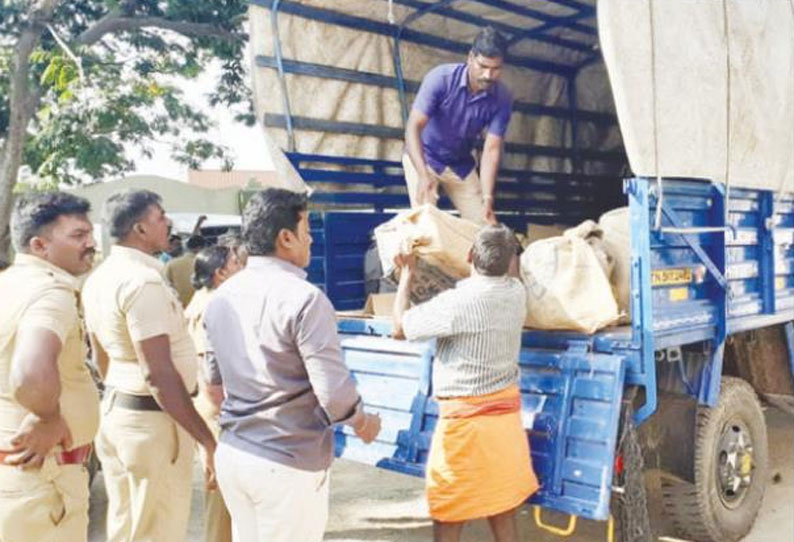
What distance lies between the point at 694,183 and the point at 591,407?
3.86 ft

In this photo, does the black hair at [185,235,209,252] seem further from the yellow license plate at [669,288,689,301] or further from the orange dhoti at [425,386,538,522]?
the yellow license plate at [669,288,689,301]

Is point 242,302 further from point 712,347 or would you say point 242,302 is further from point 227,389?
point 712,347

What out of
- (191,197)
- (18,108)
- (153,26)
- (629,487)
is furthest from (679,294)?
(191,197)

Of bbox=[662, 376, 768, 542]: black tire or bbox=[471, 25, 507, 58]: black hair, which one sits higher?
bbox=[471, 25, 507, 58]: black hair

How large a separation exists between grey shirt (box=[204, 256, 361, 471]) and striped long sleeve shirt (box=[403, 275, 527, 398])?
75cm

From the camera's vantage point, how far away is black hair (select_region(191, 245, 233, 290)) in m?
3.87

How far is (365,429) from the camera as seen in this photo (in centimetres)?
248

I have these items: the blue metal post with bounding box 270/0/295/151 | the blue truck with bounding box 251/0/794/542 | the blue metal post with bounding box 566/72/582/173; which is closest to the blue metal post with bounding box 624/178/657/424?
the blue truck with bounding box 251/0/794/542

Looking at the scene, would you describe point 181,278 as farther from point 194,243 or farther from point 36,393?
point 36,393

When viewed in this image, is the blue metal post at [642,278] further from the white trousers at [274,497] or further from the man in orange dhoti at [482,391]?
the white trousers at [274,497]

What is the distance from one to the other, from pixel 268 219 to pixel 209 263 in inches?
60.3

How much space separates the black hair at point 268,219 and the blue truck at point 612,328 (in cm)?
128

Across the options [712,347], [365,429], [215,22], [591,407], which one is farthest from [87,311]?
[215,22]

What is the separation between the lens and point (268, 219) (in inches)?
96.0
